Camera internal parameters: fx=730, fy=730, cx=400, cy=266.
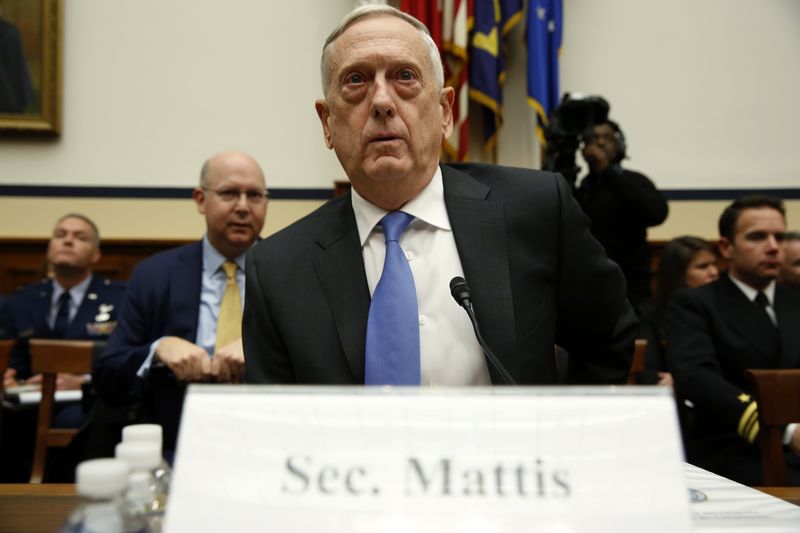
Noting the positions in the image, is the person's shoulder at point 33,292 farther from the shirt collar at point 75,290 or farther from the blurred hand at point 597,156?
the blurred hand at point 597,156

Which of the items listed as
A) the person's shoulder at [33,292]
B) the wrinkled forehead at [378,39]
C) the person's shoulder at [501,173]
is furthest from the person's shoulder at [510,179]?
the person's shoulder at [33,292]

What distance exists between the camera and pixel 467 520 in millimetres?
561

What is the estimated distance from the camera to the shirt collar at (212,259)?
257 cm

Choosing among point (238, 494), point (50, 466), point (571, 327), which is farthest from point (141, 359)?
point (238, 494)

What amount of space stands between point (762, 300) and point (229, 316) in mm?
2095

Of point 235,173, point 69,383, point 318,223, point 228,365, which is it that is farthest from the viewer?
point 69,383

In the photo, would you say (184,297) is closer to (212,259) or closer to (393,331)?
(212,259)

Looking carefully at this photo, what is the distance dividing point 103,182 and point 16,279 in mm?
899

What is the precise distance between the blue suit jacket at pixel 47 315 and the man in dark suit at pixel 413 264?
2.57m

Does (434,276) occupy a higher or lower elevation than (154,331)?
higher

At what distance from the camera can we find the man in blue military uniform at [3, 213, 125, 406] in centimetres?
362

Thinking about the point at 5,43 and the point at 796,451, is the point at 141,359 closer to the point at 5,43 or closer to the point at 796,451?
the point at 796,451

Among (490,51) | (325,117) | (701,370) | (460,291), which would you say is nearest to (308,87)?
(490,51)

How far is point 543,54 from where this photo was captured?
15.9 ft
